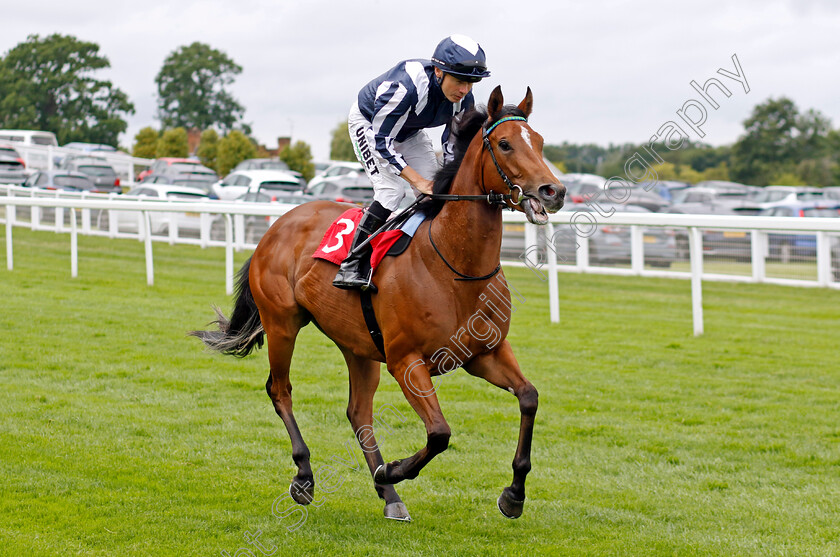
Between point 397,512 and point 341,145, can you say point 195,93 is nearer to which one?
point 341,145

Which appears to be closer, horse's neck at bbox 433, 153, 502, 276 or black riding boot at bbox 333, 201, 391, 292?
horse's neck at bbox 433, 153, 502, 276

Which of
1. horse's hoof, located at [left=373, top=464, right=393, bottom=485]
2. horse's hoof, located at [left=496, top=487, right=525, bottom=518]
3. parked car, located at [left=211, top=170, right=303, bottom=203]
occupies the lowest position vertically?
horse's hoof, located at [left=496, top=487, right=525, bottom=518]

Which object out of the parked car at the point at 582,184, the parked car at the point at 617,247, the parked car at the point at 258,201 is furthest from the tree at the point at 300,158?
the parked car at the point at 617,247

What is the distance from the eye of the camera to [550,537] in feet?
13.4

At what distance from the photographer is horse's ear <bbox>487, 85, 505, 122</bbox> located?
391cm

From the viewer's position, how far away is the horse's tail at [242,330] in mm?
5574

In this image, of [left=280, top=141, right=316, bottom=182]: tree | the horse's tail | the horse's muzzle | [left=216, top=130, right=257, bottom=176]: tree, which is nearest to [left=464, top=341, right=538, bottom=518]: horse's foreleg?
the horse's muzzle

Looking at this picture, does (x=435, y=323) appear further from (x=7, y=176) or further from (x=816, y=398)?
(x=7, y=176)

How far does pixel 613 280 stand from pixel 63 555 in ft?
38.5

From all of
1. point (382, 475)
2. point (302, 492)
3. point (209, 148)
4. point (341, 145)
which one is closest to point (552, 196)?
point (382, 475)

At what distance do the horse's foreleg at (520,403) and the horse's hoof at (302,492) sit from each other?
105 centimetres

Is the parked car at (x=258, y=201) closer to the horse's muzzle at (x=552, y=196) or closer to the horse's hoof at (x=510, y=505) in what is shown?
the horse's hoof at (x=510, y=505)

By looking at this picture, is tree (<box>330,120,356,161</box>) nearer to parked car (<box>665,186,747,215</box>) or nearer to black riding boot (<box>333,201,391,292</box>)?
parked car (<box>665,186,747,215</box>)

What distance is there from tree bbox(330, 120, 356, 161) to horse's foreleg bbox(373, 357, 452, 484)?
41932 millimetres
